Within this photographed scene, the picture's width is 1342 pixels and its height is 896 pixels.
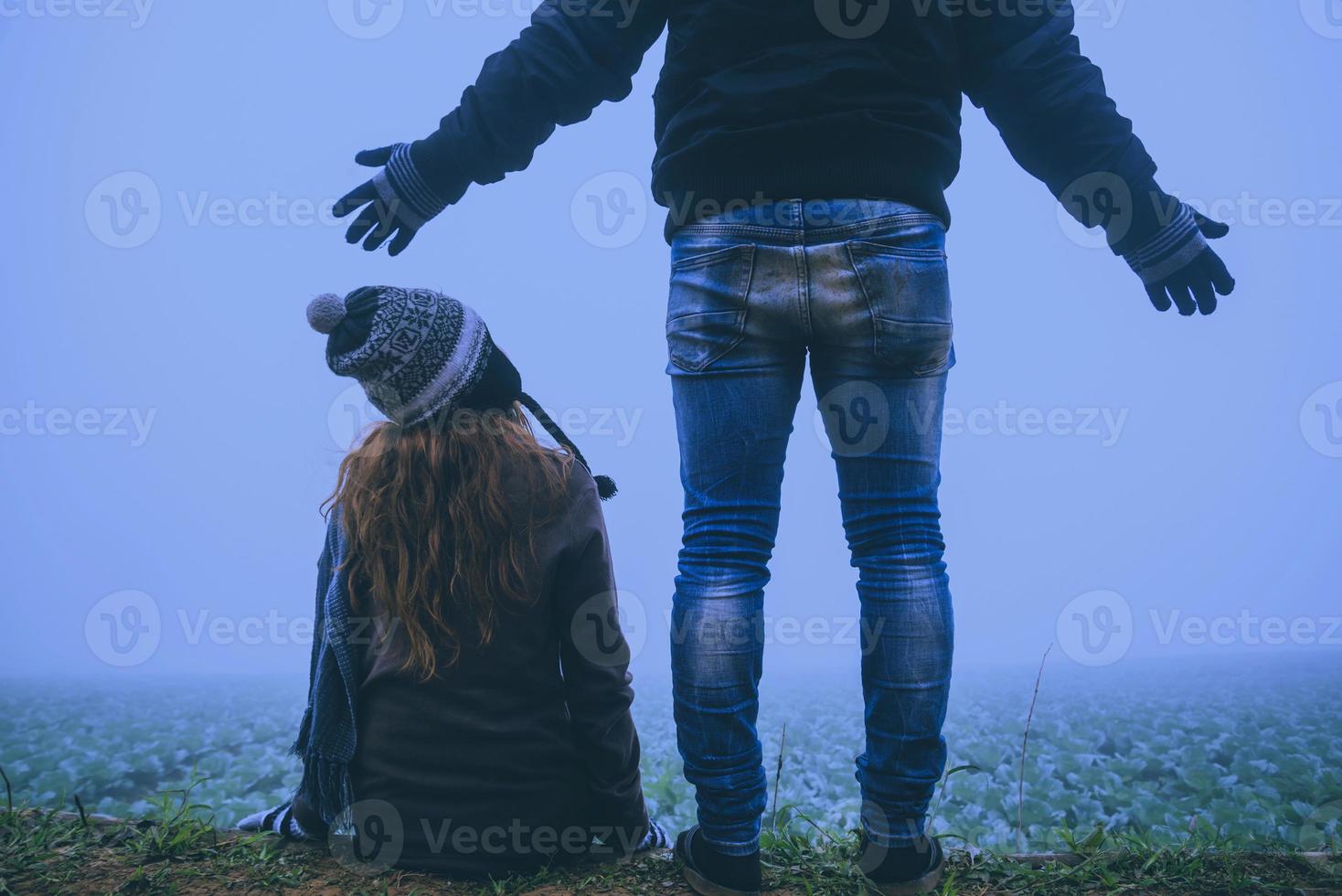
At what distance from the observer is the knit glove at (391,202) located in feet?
5.17

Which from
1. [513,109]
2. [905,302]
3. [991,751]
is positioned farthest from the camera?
[991,751]

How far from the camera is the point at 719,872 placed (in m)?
1.33

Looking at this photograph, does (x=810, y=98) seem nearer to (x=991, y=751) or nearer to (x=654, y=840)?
(x=654, y=840)

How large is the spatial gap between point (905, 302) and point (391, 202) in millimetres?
1002

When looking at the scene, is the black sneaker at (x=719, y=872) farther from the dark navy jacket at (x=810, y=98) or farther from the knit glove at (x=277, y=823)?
the dark navy jacket at (x=810, y=98)

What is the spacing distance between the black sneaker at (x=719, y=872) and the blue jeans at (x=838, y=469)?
3cm

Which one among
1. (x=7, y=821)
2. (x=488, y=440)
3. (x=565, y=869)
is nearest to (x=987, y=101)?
(x=488, y=440)

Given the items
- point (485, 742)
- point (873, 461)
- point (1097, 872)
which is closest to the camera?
point (873, 461)

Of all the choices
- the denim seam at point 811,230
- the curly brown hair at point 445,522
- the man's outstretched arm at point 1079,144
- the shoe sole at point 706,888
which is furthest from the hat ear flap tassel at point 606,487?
the man's outstretched arm at point 1079,144

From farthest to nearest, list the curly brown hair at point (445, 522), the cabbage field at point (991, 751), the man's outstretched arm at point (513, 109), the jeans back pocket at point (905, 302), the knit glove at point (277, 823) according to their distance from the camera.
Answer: the cabbage field at point (991, 751)
the knit glove at point (277, 823)
the man's outstretched arm at point (513, 109)
the curly brown hair at point (445, 522)
the jeans back pocket at point (905, 302)

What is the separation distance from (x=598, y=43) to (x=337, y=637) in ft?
3.89

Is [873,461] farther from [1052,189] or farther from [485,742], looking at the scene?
[485,742]

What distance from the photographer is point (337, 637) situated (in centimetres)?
145

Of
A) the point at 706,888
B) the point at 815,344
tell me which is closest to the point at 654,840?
the point at 706,888
